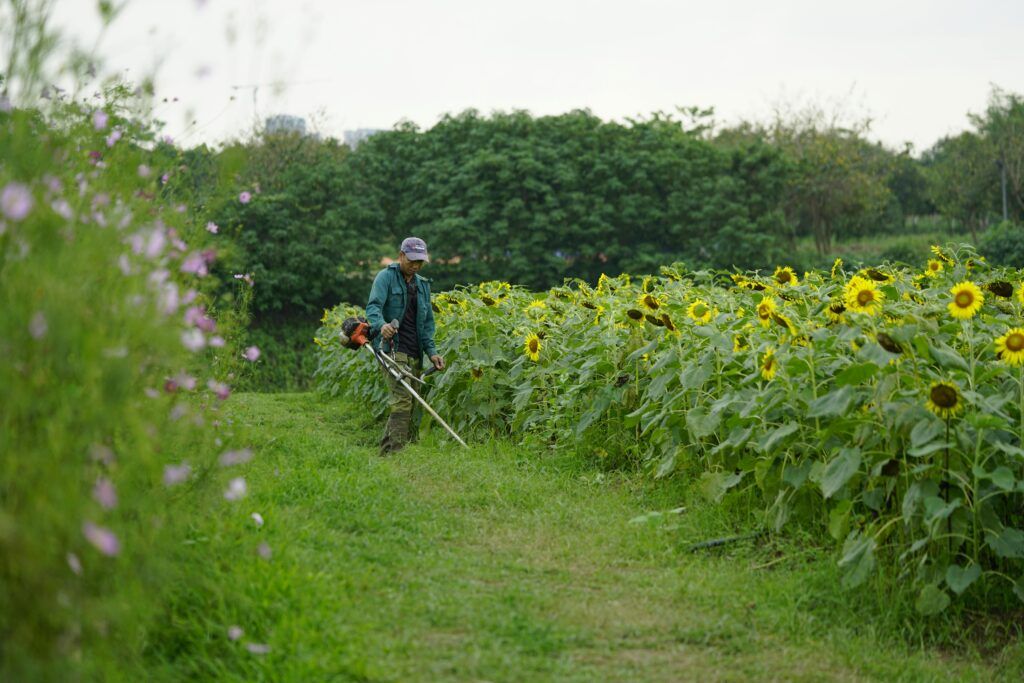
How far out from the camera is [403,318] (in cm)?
842

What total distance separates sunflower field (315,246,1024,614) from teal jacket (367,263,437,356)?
1430mm

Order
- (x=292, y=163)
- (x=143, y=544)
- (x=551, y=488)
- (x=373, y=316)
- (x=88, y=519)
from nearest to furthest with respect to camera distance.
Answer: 1. (x=88, y=519)
2. (x=143, y=544)
3. (x=551, y=488)
4. (x=373, y=316)
5. (x=292, y=163)

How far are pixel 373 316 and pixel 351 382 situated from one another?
162 inches

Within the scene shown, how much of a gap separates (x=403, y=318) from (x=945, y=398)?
5.13 metres

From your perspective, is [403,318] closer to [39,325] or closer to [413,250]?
[413,250]

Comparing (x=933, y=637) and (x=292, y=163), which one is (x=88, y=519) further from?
(x=292, y=163)

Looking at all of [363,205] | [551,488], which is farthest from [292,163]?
[551,488]

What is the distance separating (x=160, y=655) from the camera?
11.2ft

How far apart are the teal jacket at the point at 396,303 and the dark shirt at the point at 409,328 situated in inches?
1.6

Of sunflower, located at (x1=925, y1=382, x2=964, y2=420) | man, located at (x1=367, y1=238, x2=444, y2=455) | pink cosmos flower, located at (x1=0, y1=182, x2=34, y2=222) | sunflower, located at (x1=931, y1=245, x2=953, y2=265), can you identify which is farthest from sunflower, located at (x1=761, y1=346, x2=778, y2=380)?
man, located at (x1=367, y1=238, x2=444, y2=455)

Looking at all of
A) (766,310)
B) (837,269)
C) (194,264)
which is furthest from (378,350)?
(194,264)

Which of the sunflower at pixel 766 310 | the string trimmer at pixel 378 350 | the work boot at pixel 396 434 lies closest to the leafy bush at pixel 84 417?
the sunflower at pixel 766 310

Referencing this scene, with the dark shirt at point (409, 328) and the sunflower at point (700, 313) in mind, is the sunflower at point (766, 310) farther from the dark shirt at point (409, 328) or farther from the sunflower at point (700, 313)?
the dark shirt at point (409, 328)

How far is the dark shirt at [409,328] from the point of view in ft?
27.7
